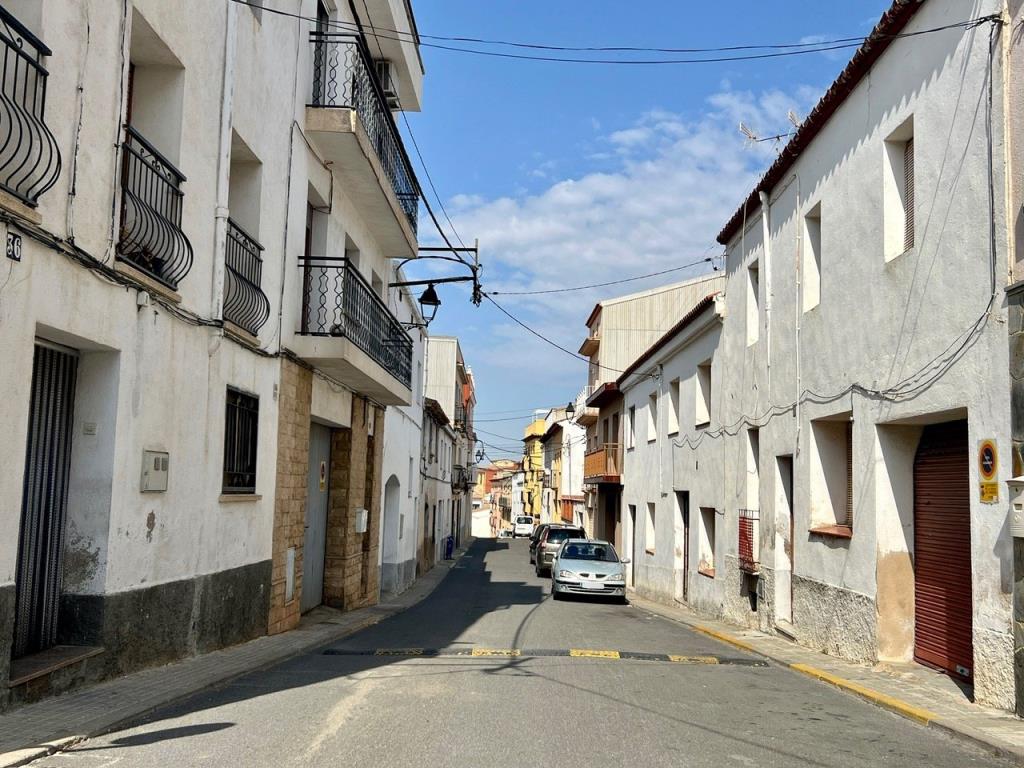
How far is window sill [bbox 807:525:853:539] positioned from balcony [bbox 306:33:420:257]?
8.32 meters

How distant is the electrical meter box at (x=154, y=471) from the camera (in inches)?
320

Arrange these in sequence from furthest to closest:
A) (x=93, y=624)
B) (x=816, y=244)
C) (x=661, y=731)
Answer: (x=816, y=244) < (x=93, y=624) < (x=661, y=731)

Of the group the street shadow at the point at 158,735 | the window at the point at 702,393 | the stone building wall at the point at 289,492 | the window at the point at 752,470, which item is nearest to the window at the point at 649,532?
the window at the point at 702,393

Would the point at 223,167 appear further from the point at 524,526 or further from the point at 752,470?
the point at 524,526

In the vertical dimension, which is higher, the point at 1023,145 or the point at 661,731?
the point at 1023,145

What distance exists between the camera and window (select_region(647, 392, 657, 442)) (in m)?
25.1

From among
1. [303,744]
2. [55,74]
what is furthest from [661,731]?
[55,74]

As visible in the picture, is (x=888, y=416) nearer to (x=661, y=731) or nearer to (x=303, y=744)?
(x=661, y=731)

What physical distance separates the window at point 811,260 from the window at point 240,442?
297 inches

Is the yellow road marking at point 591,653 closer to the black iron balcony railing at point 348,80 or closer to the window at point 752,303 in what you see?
the window at point 752,303

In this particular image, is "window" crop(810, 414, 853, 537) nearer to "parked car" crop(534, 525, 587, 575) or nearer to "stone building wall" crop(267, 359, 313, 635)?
"stone building wall" crop(267, 359, 313, 635)

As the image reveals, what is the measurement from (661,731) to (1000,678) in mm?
3089

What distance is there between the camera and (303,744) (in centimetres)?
580

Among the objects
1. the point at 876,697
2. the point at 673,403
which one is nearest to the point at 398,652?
the point at 876,697
